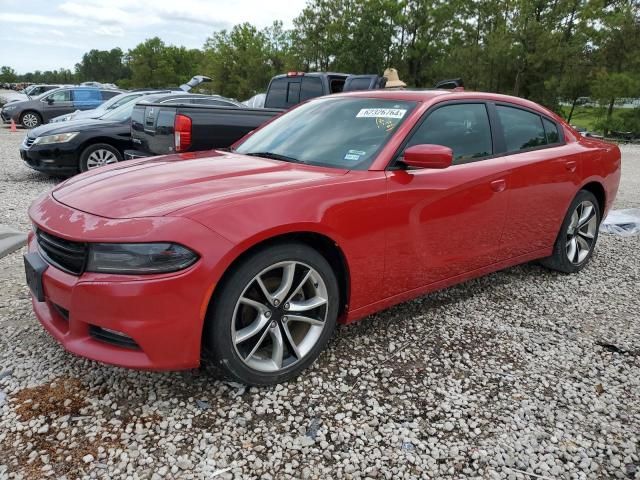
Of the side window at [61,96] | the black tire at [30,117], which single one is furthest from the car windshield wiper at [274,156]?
the black tire at [30,117]

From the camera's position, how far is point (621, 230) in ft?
20.1

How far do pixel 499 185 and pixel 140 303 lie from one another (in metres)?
2.48

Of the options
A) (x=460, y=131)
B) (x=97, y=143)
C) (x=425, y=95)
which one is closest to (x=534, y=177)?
(x=460, y=131)

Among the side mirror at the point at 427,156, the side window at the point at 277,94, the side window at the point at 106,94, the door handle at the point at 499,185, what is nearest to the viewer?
the side mirror at the point at 427,156

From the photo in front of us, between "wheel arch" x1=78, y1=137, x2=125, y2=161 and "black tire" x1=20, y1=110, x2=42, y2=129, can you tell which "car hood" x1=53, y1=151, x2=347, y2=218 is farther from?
"black tire" x1=20, y1=110, x2=42, y2=129

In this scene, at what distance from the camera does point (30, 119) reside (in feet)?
62.8

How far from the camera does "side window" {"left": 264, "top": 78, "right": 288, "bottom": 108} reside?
930cm

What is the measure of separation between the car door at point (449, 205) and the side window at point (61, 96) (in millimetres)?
18744

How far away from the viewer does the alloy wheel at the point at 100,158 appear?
25.8 ft

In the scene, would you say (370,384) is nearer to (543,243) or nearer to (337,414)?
(337,414)

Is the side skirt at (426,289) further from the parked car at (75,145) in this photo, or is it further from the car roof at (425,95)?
the parked car at (75,145)

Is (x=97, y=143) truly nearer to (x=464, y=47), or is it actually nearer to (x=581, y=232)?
(x=581, y=232)

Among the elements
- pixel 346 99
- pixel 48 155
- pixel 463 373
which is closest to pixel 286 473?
pixel 463 373

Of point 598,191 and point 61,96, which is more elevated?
point 61,96
